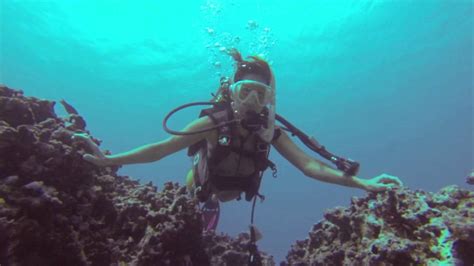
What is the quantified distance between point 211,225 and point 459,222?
A: 451 cm

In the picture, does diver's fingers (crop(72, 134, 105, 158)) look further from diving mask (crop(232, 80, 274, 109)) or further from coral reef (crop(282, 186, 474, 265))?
coral reef (crop(282, 186, 474, 265))

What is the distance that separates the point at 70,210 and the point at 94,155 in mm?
828

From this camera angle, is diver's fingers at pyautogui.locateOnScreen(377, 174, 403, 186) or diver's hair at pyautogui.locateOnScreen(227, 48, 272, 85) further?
diver's hair at pyautogui.locateOnScreen(227, 48, 272, 85)

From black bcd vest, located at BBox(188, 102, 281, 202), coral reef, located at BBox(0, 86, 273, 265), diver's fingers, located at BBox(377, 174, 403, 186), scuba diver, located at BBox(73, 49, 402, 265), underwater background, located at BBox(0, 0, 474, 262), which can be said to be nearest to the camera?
coral reef, located at BBox(0, 86, 273, 265)

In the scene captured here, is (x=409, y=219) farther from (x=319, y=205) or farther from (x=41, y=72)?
(x=319, y=205)

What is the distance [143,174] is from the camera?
11256 cm

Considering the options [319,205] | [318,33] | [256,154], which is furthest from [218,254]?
[319,205]

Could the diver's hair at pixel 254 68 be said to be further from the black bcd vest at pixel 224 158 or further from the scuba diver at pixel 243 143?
the black bcd vest at pixel 224 158

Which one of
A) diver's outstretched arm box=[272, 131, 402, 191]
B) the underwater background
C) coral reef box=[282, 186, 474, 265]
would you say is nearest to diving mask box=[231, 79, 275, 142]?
diver's outstretched arm box=[272, 131, 402, 191]

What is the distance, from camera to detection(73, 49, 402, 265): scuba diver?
4.39m

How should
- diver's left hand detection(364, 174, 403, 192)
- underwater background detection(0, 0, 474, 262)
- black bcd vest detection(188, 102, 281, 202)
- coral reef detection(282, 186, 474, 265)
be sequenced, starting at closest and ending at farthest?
coral reef detection(282, 186, 474, 265)
diver's left hand detection(364, 174, 403, 192)
black bcd vest detection(188, 102, 281, 202)
underwater background detection(0, 0, 474, 262)

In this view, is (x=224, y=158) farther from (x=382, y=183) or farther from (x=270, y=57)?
(x=270, y=57)

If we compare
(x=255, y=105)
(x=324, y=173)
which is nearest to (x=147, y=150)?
(x=255, y=105)

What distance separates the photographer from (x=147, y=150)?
4.30 metres
